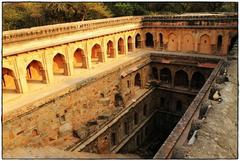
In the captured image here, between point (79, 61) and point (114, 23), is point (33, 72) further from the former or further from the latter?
point (114, 23)

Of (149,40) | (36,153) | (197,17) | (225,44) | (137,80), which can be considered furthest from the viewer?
(149,40)

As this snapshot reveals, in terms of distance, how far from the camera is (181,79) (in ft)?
68.9

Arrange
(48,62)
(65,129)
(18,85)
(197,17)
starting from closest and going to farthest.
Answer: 1. (65,129)
2. (18,85)
3. (48,62)
4. (197,17)

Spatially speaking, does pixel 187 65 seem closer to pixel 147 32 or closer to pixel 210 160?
pixel 147 32

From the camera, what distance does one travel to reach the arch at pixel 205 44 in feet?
66.0

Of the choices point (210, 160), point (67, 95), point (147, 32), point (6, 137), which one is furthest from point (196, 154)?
point (147, 32)

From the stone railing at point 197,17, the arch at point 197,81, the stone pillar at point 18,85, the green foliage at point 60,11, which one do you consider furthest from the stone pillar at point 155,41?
the stone pillar at point 18,85

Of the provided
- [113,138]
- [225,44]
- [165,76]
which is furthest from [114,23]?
[113,138]

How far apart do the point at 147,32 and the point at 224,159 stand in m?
19.5

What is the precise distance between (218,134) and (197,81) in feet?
51.2

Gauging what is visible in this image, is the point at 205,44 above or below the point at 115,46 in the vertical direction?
below

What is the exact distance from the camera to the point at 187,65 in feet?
64.4

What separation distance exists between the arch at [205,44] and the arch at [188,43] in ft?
2.40

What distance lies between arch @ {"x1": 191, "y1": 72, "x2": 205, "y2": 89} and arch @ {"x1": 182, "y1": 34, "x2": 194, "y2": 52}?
2.41 m
